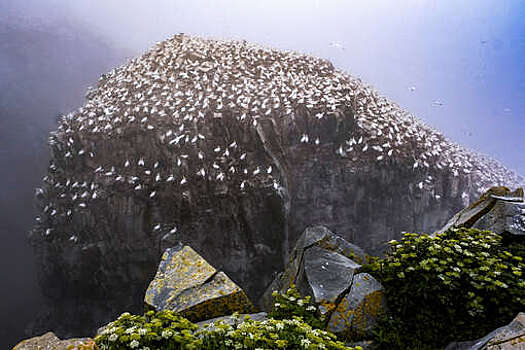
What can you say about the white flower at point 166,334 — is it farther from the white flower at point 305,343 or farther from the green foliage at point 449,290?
the green foliage at point 449,290

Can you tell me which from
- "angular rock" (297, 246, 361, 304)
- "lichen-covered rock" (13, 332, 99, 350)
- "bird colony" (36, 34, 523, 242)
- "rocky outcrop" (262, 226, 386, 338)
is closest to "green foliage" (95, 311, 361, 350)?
"lichen-covered rock" (13, 332, 99, 350)

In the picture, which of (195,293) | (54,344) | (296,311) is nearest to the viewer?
(54,344)

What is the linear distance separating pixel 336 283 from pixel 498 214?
409 centimetres

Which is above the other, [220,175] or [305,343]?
[220,175]

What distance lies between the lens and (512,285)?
5234mm

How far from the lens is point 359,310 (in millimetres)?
5898

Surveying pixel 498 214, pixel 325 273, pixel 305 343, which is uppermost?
pixel 498 214

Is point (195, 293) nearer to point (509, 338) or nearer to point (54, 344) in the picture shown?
point (54, 344)

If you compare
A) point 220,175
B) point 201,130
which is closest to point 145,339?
point 220,175

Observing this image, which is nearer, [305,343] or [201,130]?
[305,343]

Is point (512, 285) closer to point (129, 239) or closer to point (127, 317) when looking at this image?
point (127, 317)

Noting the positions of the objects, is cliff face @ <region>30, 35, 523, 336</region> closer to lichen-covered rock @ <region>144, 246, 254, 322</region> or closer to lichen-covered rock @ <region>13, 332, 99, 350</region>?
lichen-covered rock @ <region>144, 246, 254, 322</region>

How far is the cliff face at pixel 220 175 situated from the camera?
1446 centimetres

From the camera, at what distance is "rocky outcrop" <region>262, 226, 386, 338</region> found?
19.1 feet
